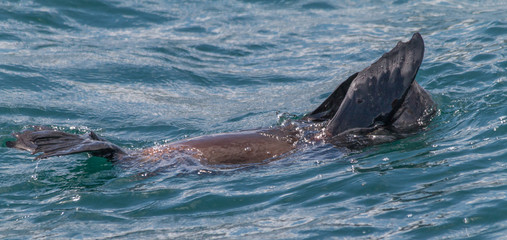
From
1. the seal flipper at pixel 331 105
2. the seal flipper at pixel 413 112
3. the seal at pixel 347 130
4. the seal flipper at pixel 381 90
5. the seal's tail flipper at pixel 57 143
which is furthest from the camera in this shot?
the seal flipper at pixel 331 105

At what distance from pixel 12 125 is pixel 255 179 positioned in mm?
3427

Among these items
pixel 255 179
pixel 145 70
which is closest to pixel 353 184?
pixel 255 179

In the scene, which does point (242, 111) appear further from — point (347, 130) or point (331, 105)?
point (347, 130)

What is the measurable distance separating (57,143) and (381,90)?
9.57 feet

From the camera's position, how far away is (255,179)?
5.36 meters

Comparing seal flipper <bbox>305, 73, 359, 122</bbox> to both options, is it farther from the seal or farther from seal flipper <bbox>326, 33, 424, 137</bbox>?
seal flipper <bbox>326, 33, 424, 137</bbox>

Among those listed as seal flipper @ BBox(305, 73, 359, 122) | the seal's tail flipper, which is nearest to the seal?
the seal's tail flipper

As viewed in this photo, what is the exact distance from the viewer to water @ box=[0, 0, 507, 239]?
461 centimetres

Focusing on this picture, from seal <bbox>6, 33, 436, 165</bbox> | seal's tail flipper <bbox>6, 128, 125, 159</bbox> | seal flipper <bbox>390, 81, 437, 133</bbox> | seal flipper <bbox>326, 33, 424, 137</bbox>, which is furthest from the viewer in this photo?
seal flipper <bbox>390, 81, 437, 133</bbox>

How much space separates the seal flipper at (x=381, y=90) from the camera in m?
5.89

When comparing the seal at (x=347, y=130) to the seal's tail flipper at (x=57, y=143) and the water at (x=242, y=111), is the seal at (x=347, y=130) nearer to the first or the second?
the seal's tail flipper at (x=57, y=143)

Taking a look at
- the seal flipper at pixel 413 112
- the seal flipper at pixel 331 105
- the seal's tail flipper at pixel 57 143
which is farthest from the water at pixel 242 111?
the seal flipper at pixel 331 105

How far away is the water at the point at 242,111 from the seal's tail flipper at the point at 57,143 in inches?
12.1

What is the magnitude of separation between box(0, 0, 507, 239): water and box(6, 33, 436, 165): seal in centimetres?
16
